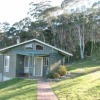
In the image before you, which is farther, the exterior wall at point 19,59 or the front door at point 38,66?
the front door at point 38,66

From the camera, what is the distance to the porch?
30.6 meters

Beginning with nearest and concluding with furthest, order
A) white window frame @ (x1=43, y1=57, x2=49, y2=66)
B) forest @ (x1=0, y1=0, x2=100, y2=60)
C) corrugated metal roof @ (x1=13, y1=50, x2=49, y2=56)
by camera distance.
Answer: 1. corrugated metal roof @ (x1=13, y1=50, x2=49, y2=56)
2. white window frame @ (x1=43, y1=57, x2=49, y2=66)
3. forest @ (x1=0, y1=0, x2=100, y2=60)

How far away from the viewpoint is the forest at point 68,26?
4966 cm

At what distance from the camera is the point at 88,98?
46.5 feet

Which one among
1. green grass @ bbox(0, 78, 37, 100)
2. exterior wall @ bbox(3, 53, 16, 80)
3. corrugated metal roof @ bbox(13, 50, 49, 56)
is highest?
corrugated metal roof @ bbox(13, 50, 49, 56)

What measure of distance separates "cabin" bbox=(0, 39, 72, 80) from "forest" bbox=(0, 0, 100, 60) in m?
18.3

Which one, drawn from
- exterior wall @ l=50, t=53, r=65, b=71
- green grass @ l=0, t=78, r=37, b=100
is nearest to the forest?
exterior wall @ l=50, t=53, r=65, b=71

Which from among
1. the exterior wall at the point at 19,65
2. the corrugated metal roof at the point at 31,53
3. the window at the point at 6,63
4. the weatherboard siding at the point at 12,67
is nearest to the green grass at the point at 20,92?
the corrugated metal roof at the point at 31,53

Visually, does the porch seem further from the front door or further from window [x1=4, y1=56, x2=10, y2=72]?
window [x1=4, y1=56, x2=10, y2=72]

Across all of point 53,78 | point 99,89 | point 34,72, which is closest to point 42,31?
point 34,72

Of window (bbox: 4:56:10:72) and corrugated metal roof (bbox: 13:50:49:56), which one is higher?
corrugated metal roof (bbox: 13:50:49:56)

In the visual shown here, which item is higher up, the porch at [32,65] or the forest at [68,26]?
the forest at [68,26]

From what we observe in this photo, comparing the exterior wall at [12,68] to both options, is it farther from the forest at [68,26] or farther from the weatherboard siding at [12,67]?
the forest at [68,26]

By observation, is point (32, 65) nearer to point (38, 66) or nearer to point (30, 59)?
point (38, 66)
